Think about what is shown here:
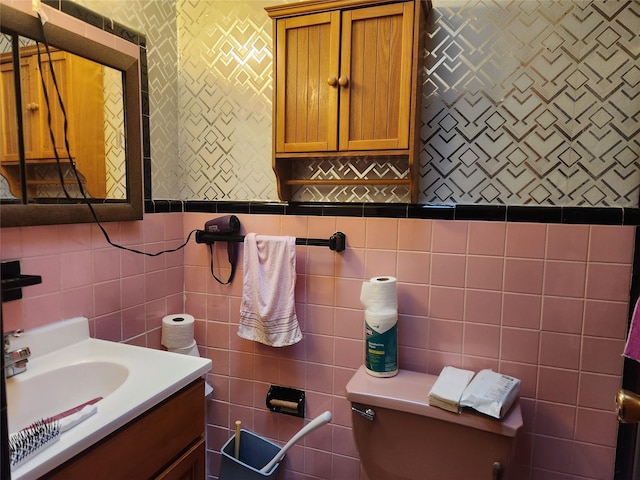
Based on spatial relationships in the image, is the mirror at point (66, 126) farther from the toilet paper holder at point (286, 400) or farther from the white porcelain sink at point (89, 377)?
Result: the toilet paper holder at point (286, 400)

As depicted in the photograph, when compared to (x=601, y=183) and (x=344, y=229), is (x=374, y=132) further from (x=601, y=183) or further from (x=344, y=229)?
(x=601, y=183)

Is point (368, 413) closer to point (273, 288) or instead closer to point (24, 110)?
point (273, 288)

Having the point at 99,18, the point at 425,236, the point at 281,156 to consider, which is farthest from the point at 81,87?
the point at 425,236

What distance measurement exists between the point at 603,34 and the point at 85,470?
1.69 m

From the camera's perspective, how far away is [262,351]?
1.62 metres

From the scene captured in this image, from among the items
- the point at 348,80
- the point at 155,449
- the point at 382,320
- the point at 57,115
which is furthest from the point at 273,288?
the point at 57,115

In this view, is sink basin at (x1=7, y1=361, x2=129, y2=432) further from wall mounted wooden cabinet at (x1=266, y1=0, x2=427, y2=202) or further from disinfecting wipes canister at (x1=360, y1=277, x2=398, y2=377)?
wall mounted wooden cabinet at (x1=266, y1=0, x2=427, y2=202)

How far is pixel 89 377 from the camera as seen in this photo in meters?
1.16

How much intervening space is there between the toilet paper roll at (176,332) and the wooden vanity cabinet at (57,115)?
0.53 meters

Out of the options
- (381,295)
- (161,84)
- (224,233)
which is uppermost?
(161,84)

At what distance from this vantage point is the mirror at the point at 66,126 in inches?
42.1

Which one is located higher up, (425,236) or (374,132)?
(374,132)

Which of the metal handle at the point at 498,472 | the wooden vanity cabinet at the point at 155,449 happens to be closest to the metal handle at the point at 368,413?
the metal handle at the point at 498,472

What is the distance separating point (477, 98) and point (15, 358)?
149cm
